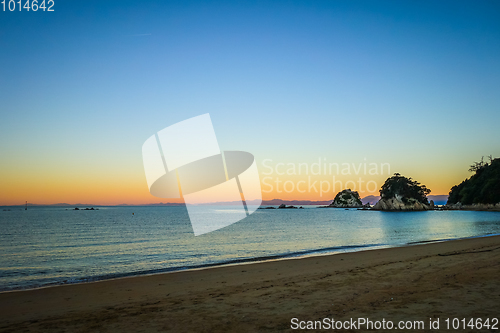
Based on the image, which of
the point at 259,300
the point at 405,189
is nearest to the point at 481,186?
the point at 405,189

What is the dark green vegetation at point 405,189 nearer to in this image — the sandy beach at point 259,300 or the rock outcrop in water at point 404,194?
the rock outcrop in water at point 404,194

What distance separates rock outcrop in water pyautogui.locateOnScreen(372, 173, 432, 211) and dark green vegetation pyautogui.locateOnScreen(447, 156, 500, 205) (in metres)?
15.7

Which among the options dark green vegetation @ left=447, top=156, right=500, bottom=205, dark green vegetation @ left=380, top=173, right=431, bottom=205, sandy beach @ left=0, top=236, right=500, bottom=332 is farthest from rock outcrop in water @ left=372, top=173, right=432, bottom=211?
sandy beach @ left=0, top=236, right=500, bottom=332

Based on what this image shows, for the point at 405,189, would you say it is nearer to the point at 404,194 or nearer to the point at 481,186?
the point at 404,194

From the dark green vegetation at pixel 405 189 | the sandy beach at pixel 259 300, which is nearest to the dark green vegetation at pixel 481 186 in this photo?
the dark green vegetation at pixel 405 189

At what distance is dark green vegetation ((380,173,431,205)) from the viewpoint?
161m

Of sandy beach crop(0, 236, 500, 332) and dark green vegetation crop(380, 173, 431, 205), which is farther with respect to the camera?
dark green vegetation crop(380, 173, 431, 205)

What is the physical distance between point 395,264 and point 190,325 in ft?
34.9

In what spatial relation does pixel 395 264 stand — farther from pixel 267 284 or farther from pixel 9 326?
pixel 9 326

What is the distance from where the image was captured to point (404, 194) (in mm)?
161000

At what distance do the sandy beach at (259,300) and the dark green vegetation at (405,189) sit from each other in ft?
535

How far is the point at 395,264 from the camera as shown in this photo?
538 inches

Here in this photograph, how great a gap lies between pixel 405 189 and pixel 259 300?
566ft

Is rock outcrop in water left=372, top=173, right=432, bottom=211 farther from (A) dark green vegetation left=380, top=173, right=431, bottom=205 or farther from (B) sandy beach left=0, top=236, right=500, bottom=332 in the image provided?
(B) sandy beach left=0, top=236, right=500, bottom=332
